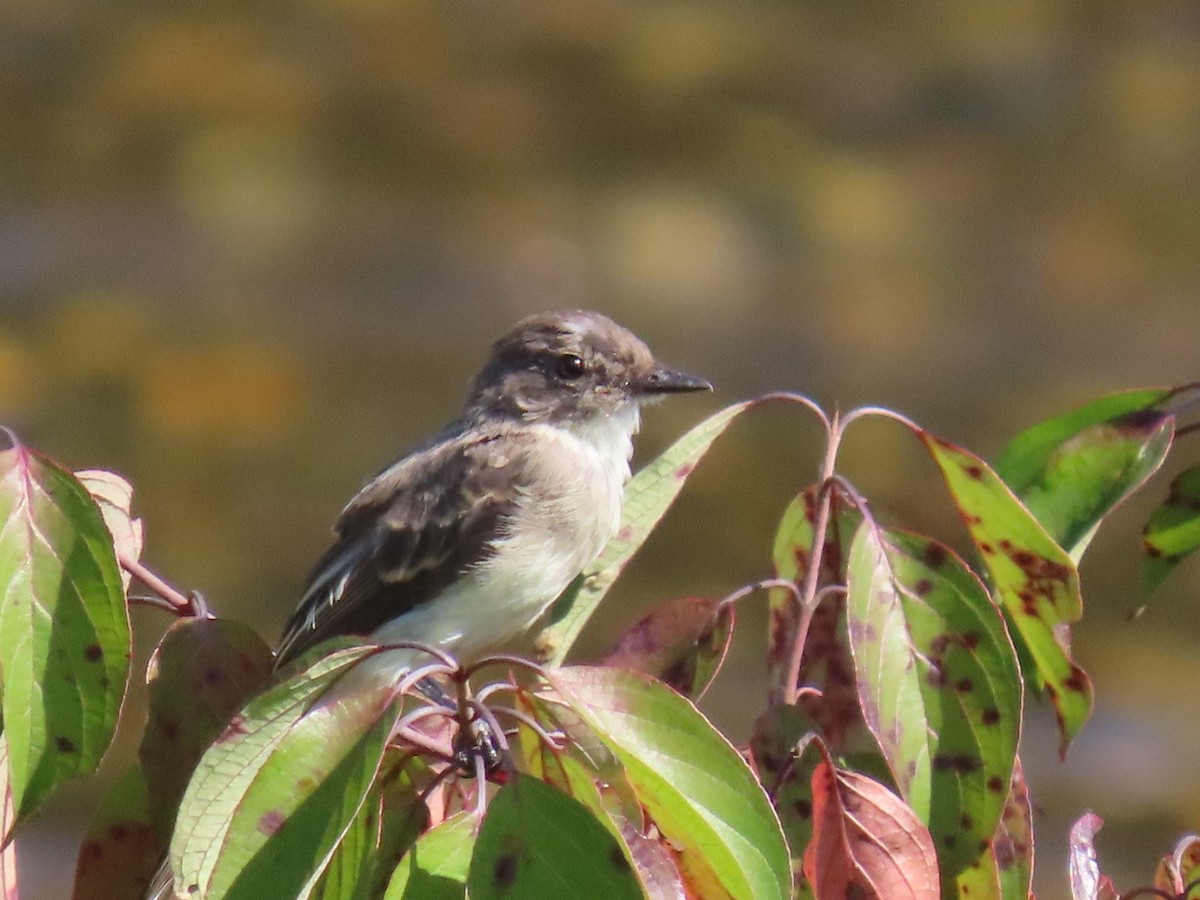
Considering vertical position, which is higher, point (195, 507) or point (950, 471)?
point (950, 471)

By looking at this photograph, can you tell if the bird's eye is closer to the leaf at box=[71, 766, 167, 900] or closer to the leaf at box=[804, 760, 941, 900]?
the leaf at box=[71, 766, 167, 900]

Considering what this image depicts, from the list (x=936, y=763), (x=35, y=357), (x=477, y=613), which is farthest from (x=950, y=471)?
(x=35, y=357)

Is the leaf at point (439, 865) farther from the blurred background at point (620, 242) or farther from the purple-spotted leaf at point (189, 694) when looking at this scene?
the blurred background at point (620, 242)

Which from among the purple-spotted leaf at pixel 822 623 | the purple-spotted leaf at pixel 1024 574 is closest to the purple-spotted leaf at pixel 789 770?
the purple-spotted leaf at pixel 822 623

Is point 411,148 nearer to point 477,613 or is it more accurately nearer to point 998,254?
point 998,254

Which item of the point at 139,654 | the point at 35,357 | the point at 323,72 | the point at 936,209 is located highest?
the point at 323,72

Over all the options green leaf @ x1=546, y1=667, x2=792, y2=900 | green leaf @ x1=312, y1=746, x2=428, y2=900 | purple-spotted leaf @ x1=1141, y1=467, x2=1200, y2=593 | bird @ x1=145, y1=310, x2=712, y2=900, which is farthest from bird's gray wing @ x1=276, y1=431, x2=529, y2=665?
green leaf @ x1=546, y1=667, x2=792, y2=900
